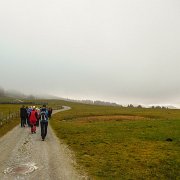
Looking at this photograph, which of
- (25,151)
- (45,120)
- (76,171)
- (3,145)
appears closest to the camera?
(76,171)

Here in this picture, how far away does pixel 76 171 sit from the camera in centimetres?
1705

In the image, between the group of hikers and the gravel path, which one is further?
the group of hikers

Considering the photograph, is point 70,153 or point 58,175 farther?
point 70,153

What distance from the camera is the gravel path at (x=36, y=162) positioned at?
15.7 m

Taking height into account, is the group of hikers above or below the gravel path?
above

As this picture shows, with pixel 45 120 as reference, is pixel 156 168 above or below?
below

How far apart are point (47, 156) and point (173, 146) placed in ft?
38.5

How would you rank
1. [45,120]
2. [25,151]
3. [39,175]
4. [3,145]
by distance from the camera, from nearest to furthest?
[39,175], [25,151], [3,145], [45,120]

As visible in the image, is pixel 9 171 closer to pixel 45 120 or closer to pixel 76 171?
pixel 76 171

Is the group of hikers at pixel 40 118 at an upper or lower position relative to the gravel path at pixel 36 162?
upper

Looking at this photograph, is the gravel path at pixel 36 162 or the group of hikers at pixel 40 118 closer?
the gravel path at pixel 36 162

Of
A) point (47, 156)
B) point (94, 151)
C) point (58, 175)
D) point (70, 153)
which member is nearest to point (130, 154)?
point (94, 151)

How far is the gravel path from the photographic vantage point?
1574cm

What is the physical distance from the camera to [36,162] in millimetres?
18781
